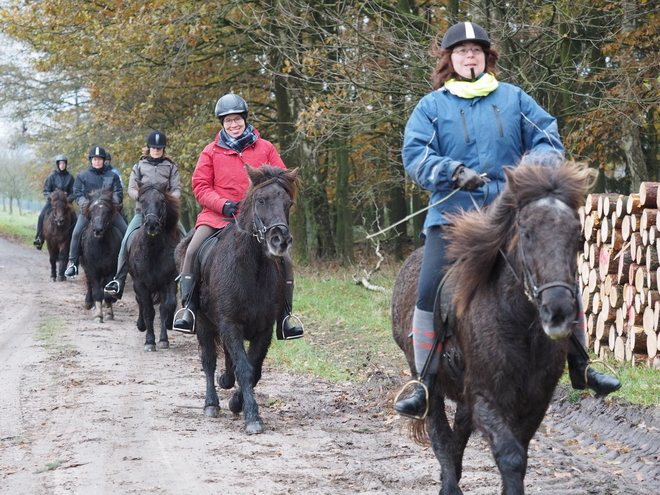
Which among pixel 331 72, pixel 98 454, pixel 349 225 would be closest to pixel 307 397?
pixel 98 454

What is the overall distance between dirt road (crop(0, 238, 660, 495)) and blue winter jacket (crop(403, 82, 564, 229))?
1.89 metres

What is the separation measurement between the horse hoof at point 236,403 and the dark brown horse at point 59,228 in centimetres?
1429

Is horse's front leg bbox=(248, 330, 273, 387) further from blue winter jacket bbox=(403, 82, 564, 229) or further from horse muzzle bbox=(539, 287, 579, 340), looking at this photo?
horse muzzle bbox=(539, 287, 579, 340)

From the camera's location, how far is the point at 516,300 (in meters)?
4.14

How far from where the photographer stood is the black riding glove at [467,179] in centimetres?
434

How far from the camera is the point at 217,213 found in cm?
838

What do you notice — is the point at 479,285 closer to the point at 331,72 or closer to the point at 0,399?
the point at 0,399

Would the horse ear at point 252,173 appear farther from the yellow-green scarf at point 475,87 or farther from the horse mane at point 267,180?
the yellow-green scarf at point 475,87

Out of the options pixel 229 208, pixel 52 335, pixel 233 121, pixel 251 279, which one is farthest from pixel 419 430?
pixel 52 335

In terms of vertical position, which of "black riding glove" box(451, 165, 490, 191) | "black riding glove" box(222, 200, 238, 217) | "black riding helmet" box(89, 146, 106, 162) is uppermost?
"black riding helmet" box(89, 146, 106, 162)

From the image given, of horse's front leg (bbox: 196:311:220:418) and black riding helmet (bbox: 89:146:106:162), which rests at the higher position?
black riding helmet (bbox: 89:146:106:162)

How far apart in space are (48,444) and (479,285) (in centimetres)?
398

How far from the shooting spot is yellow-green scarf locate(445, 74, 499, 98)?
474 cm

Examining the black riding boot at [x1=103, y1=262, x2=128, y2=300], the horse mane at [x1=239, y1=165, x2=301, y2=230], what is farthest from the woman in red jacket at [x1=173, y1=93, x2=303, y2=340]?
the black riding boot at [x1=103, y1=262, x2=128, y2=300]
